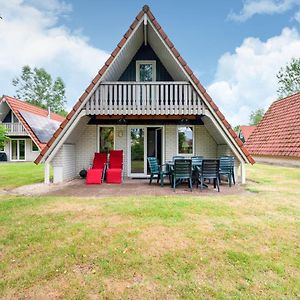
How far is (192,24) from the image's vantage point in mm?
18125

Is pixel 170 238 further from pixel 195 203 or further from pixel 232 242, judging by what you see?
pixel 195 203

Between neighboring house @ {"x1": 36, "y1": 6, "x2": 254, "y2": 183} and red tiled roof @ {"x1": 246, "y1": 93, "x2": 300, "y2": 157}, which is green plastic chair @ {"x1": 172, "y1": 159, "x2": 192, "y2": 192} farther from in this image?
red tiled roof @ {"x1": 246, "y1": 93, "x2": 300, "y2": 157}

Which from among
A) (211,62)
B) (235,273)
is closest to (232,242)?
(235,273)

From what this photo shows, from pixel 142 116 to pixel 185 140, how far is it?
249 cm

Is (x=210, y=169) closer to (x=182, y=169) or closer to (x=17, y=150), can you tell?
(x=182, y=169)

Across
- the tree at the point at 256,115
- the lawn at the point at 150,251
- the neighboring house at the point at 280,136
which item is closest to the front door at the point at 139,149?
the lawn at the point at 150,251

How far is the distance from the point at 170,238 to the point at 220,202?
2.95 m

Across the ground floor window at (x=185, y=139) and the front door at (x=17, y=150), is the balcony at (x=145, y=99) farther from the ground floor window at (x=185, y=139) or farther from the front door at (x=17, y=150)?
the front door at (x=17, y=150)

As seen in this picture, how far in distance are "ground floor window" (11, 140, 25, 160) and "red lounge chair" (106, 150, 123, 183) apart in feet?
62.7

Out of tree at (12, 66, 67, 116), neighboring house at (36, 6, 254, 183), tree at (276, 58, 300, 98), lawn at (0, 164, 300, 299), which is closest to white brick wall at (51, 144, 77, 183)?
neighboring house at (36, 6, 254, 183)

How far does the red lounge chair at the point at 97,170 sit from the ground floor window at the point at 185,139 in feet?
12.1

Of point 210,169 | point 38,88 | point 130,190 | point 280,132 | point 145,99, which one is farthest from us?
point 38,88

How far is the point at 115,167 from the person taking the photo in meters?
10.8

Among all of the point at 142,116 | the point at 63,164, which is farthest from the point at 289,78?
the point at 63,164
